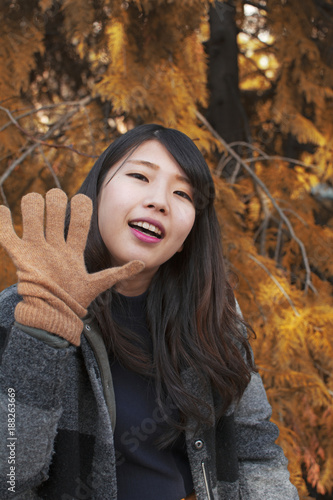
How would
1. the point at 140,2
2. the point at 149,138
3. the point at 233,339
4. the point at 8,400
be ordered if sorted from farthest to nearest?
the point at 140,2 → the point at 233,339 → the point at 149,138 → the point at 8,400

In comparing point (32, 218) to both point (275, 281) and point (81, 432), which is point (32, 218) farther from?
point (275, 281)

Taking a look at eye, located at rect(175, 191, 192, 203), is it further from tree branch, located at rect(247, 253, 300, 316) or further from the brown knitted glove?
tree branch, located at rect(247, 253, 300, 316)

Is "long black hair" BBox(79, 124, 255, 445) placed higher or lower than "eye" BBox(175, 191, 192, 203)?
lower

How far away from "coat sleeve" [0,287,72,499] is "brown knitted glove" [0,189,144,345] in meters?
0.05

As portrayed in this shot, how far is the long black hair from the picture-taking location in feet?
4.11

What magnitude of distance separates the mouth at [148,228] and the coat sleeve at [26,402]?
1.35 ft

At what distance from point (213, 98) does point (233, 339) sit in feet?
6.81

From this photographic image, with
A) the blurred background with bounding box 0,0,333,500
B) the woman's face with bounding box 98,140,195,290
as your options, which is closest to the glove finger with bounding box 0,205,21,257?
the woman's face with bounding box 98,140,195,290

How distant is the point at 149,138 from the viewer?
4.42 ft

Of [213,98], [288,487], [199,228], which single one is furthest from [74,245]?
[213,98]

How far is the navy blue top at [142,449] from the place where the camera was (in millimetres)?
1179

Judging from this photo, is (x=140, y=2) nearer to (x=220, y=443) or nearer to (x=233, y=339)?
(x=233, y=339)

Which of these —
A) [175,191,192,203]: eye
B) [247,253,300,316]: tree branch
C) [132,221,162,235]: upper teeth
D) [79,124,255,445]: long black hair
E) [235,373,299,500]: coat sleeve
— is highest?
[175,191,192,203]: eye

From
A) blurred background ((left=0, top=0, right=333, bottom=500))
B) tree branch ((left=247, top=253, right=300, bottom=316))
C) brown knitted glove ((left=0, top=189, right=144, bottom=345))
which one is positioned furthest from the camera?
tree branch ((left=247, top=253, right=300, bottom=316))
